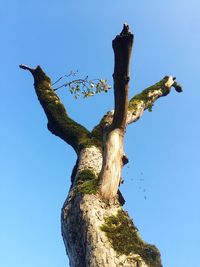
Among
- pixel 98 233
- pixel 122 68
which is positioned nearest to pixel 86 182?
pixel 98 233

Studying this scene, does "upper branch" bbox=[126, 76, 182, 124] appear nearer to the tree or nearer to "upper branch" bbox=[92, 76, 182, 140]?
"upper branch" bbox=[92, 76, 182, 140]

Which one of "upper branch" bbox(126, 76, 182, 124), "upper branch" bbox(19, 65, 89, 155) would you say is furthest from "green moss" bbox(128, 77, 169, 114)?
"upper branch" bbox(19, 65, 89, 155)

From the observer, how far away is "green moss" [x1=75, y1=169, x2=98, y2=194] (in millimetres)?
5719

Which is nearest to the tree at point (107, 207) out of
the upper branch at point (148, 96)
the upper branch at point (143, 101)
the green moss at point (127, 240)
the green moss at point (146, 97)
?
the green moss at point (127, 240)

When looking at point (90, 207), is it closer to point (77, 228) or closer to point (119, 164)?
point (77, 228)

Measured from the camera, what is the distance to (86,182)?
6.02 m

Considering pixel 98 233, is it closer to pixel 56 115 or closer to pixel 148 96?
pixel 56 115

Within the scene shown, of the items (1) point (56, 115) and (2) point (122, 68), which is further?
(1) point (56, 115)

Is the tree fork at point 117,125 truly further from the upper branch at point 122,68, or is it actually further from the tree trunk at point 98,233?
the tree trunk at point 98,233

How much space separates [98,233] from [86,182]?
1233mm

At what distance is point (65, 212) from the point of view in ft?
18.9

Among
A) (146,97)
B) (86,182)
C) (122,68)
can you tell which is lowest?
(86,182)

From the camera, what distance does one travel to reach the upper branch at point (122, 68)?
4.60 m

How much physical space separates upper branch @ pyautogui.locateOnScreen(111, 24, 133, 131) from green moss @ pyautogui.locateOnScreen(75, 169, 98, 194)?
110 cm
